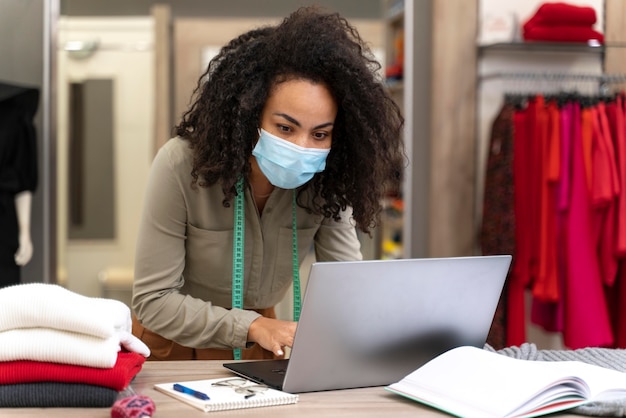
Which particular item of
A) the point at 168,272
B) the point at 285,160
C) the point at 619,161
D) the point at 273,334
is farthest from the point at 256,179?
the point at 619,161

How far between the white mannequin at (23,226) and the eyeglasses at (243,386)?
225cm

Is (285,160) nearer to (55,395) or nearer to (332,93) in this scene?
(332,93)

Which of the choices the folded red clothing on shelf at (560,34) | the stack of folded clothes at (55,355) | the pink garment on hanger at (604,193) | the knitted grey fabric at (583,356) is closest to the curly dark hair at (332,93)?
the knitted grey fabric at (583,356)

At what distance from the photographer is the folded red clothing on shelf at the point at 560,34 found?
354 centimetres

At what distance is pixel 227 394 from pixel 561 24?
278 cm

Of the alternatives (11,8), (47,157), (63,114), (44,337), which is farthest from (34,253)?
(44,337)

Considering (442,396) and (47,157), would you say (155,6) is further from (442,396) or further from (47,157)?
(442,396)

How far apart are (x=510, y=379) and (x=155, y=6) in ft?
10.1

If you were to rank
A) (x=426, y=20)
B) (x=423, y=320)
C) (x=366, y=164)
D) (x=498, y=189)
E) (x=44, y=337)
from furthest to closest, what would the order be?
(x=426, y=20) → (x=498, y=189) → (x=366, y=164) → (x=423, y=320) → (x=44, y=337)

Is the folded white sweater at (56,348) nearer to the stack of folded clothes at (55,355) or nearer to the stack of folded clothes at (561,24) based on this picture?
the stack of folded clothes at (55,355)

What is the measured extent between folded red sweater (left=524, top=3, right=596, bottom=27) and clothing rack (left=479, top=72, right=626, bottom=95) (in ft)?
0.74

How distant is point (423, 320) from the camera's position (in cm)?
140

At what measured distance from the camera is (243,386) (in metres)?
1.33

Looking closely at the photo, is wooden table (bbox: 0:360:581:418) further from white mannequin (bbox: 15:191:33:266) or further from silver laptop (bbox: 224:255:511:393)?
white mannequin (bbox: 15:191:33:266)
